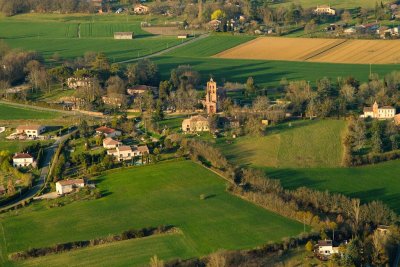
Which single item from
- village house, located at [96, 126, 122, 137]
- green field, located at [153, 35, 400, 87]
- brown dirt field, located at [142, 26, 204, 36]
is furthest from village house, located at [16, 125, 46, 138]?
brown dirt field, located at [142, 26, 204, 36]

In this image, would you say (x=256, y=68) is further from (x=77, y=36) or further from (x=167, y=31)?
(x=77, y=36)

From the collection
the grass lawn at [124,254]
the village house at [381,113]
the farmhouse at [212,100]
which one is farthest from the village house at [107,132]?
the grass lawn at [124,254]

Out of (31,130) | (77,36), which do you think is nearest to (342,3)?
(77,36)

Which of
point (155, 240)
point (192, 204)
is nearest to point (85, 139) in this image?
point (192, 204)

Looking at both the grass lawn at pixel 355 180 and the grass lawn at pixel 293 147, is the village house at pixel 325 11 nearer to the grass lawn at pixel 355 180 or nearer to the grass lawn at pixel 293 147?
the grass lawn at pixel 293 147

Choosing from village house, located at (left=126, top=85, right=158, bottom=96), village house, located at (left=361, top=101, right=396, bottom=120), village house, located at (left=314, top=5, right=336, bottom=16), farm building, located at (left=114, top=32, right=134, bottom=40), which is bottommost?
village house, located at (left=361, top=101, right=396, bottom=120)

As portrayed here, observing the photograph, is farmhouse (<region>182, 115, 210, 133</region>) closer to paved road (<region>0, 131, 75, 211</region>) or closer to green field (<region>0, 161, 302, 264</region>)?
paved road (<region>0, 131, 75, 211</region>)

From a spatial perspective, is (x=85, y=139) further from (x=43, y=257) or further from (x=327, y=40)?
(x=327, y=40)
